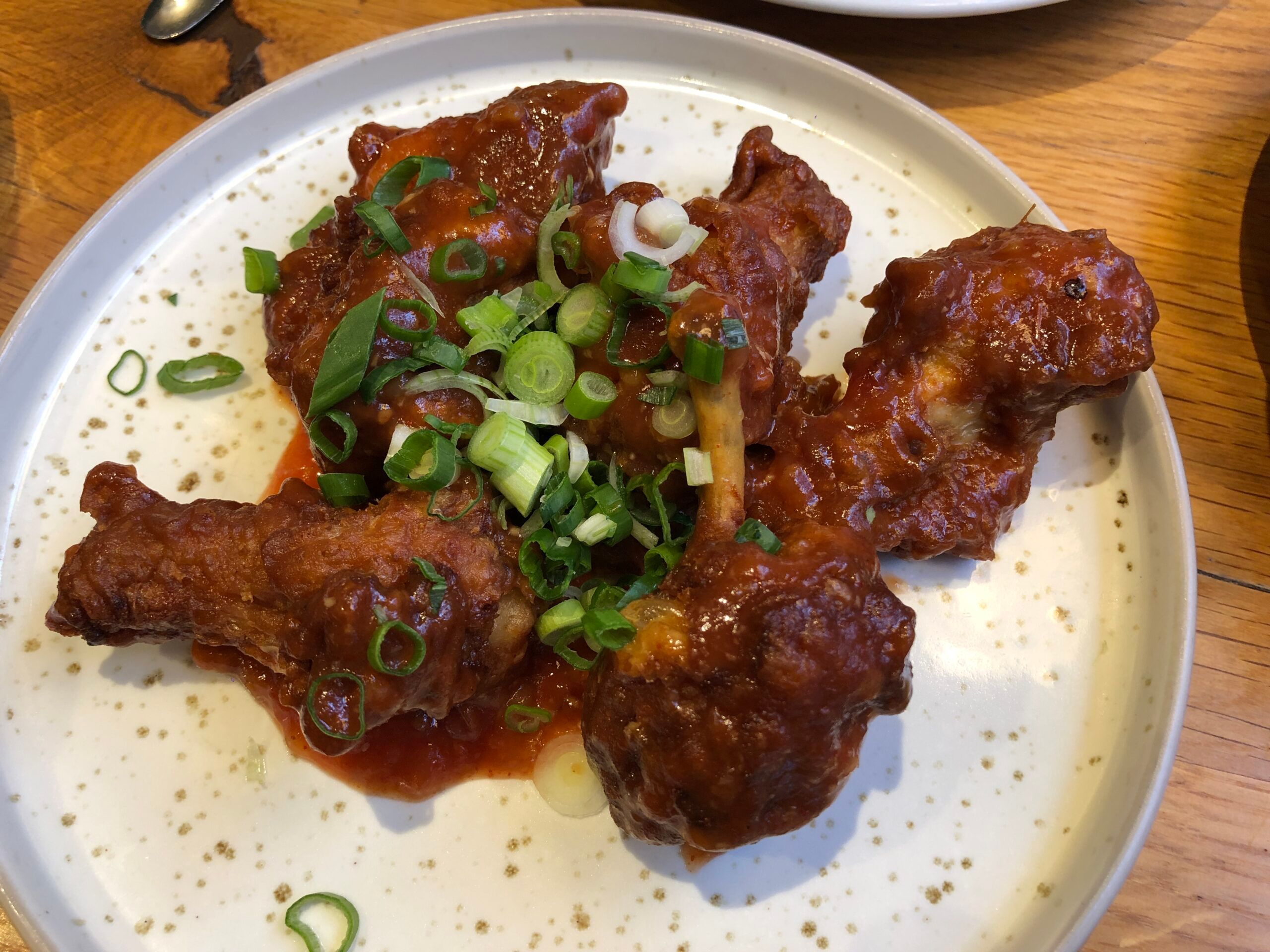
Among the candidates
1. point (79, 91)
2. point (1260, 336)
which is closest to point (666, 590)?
point (1260, 336)

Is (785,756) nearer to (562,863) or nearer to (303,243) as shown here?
(562,863)

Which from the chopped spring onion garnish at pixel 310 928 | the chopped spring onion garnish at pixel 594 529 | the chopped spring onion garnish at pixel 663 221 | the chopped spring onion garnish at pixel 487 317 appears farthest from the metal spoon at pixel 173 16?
the chopped spring onion garnish at pixel 310 928

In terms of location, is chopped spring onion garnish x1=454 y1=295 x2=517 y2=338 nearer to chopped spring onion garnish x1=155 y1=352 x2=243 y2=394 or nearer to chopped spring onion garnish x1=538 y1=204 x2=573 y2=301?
chopped spring onion garnish x1=538 y1=204 x2=573 y2=301

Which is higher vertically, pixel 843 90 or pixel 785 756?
pixel 843 90

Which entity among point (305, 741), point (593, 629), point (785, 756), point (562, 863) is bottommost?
point (562, 863)

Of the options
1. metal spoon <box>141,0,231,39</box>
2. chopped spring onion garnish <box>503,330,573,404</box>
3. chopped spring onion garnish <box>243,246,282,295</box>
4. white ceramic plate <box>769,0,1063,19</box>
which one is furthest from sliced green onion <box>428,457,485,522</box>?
metal spoon <box>141,0,231,39</box>

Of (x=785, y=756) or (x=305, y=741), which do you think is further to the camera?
(x=305, y=741)

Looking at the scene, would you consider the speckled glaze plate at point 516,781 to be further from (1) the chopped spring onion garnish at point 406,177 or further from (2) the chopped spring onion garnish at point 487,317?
(2) the chopped spring onion garnish at point 487,317
